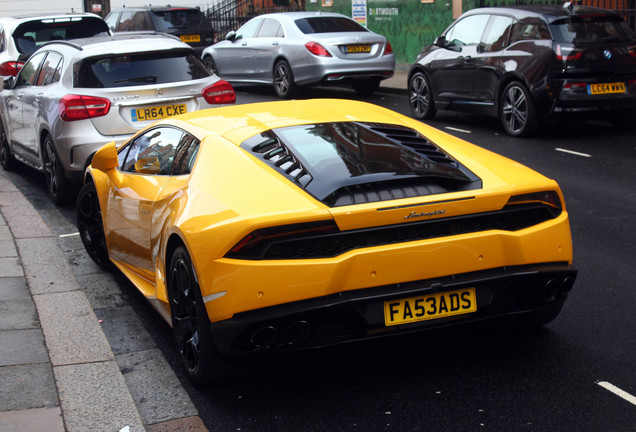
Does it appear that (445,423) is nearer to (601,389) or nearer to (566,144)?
(601,389)

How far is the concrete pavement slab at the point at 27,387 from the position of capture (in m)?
4.45

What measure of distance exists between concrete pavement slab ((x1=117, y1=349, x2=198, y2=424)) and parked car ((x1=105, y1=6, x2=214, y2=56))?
1986 cm

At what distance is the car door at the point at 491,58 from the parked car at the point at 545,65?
1cm

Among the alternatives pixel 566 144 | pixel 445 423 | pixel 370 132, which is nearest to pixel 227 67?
pixel 566 144

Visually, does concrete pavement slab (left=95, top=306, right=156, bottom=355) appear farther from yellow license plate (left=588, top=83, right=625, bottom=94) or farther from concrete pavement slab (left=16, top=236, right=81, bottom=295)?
yellow license plate (left=588, top=83, right=625, bottom=94)

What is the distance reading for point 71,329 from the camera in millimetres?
Result: 5602

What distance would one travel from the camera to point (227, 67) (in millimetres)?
20562

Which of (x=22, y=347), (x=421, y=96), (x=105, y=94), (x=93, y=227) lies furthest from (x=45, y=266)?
(x=421, y=96)

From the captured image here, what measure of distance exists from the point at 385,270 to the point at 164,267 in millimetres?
1401

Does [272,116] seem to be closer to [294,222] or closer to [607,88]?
[294,222]

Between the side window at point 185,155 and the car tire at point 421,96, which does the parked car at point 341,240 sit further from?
the car tire at point 421,96

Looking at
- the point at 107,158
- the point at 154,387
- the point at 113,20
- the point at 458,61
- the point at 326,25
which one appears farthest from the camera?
the point at 113,20

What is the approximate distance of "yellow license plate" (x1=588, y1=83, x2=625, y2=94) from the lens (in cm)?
1199

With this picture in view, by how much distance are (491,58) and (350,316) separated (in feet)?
31.1
